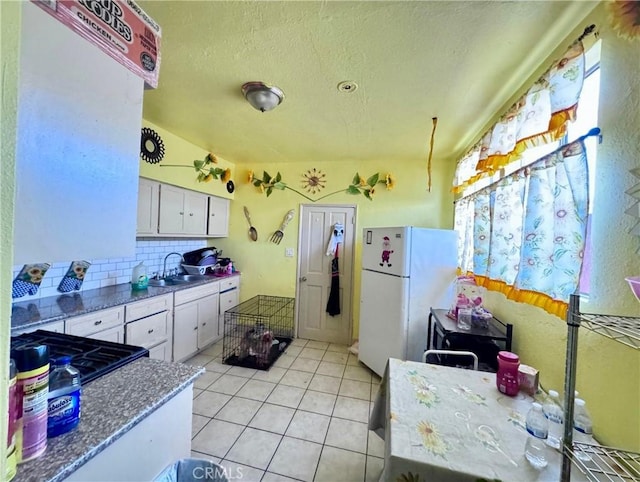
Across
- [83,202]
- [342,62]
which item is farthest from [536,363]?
[83,202]

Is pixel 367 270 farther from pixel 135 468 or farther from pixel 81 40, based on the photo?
pixel 81 40

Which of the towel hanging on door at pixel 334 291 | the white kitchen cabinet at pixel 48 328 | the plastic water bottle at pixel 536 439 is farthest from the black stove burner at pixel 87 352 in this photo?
the towel hanging on door at pixel 334 291

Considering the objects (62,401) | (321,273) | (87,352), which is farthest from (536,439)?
(321,273)

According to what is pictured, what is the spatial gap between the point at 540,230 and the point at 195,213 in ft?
11.0

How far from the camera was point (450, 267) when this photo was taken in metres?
2.63

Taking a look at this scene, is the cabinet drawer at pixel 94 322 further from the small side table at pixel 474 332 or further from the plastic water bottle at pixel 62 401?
the small side table at pixel 474 332

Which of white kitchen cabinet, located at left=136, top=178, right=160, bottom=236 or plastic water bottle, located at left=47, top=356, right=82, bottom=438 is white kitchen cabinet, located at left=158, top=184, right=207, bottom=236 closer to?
white kitchen cabinet, located at left=136, top=178, right=160, bottom=236

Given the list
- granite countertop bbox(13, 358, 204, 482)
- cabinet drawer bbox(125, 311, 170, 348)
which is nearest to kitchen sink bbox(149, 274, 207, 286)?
cabinet drawer bbox(125, 311, 170, 348)

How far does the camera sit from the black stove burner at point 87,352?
1.03m

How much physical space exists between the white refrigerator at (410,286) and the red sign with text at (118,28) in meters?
2.21

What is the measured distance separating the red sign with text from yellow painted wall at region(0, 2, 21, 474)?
1.25ft

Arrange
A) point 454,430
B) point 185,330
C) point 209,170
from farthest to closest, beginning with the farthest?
point 209,170 < point 185,330 < point 454,430

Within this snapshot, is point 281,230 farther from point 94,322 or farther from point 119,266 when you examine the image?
point 94,322

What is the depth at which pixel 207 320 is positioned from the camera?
325cm
